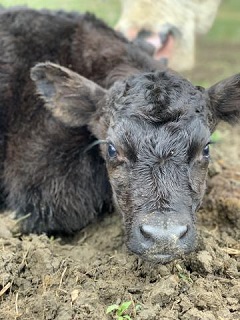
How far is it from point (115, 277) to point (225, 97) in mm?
1931

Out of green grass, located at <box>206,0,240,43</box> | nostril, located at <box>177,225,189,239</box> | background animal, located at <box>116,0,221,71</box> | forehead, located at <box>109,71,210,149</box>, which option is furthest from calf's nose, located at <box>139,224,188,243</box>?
green grass, located at <box>206,0,240,43</box>

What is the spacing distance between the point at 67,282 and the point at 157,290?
68 cm

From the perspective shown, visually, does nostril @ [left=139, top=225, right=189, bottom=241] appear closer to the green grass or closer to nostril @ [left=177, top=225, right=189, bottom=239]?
nostril @ [left=177, top=225, right=189, bottom=239]

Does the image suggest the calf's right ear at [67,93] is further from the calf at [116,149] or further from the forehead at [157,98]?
the forehead at [157,98]

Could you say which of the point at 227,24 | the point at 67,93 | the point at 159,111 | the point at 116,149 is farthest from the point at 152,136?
the point at 227,24

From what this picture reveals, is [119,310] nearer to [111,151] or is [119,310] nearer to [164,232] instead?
[164,232]

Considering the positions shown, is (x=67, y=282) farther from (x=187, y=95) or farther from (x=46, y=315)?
(x=187, y=95)

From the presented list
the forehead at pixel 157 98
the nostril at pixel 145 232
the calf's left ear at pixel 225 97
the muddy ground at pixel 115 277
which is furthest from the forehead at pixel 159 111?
the muddy ground at pixel 115 277

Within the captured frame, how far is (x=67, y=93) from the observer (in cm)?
555

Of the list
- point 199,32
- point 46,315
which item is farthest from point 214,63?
point 46,315

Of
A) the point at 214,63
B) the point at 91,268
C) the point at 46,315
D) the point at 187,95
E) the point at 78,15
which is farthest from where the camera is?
the point at 214,63

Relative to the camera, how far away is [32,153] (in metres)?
5.93

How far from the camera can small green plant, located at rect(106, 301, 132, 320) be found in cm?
396

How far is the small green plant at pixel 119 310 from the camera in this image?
3.96 metres
